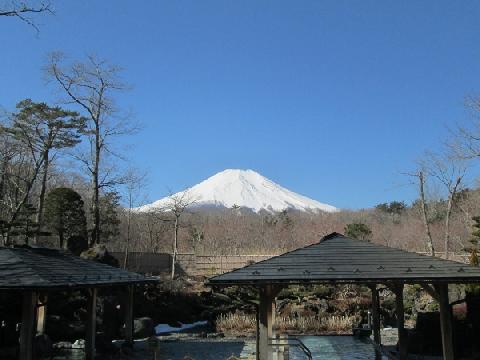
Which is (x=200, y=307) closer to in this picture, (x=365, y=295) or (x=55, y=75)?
(x=365, y=295)

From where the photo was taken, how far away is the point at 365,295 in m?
21.8

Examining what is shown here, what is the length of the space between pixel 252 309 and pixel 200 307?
2546 millimetres

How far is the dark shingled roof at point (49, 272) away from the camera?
362 inches

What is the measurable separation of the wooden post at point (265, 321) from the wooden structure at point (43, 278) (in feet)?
12.7

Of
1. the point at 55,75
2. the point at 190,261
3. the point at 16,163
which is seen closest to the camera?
the point at 55,75

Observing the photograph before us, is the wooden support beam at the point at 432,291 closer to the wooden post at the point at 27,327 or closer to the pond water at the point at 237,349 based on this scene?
the pond water at the point at 237,349

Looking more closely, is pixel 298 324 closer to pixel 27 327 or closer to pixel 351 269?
pixel 351 269

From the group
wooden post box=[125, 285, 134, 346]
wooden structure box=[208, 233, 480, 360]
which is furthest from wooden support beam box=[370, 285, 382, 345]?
wooden post box=[125, 285, 134, 346]

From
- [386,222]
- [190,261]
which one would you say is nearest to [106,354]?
[190,261]

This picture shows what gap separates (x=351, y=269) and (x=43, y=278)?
5990 millimetres

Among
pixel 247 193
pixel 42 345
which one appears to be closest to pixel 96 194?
pixel 42 345

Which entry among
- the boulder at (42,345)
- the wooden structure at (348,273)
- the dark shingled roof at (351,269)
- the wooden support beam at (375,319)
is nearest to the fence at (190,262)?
the boulder at (42,345)

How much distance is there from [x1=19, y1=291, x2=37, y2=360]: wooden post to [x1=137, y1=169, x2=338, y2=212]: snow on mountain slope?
101541 millimetres

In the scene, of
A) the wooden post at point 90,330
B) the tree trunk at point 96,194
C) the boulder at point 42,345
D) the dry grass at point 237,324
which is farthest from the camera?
the tree trunk at point 96,194
